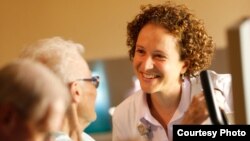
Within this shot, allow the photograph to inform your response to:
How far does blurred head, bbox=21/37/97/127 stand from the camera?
96 centimetres

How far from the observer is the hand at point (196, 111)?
895mm

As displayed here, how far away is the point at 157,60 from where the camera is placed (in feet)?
3.77

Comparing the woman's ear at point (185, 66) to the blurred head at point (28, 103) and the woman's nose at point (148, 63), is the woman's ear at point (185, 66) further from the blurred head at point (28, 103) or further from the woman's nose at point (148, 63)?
the blurred head at point (28, 103)

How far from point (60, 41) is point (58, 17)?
2.11 ft

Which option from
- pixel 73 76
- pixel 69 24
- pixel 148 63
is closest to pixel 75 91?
pixel 73 76

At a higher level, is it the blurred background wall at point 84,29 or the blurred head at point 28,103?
the blurred background wall at point 84,29

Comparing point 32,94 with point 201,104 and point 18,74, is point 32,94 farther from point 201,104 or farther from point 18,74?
point 201,104

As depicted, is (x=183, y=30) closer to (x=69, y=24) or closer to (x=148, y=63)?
(x=148, y=63)

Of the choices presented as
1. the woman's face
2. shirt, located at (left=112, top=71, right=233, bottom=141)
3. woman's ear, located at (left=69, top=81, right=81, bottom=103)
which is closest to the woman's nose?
the woman's face

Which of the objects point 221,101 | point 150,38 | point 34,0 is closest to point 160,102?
point 150,38

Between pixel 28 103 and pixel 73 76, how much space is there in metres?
0.44

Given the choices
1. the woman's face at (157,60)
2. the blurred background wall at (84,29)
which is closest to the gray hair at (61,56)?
the woman's face at (157,60)

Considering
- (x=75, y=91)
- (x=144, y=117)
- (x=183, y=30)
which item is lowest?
(x=144, y=117)

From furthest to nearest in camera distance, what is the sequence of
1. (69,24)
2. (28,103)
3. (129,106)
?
(69,24)
(129,106)
(28,103)
